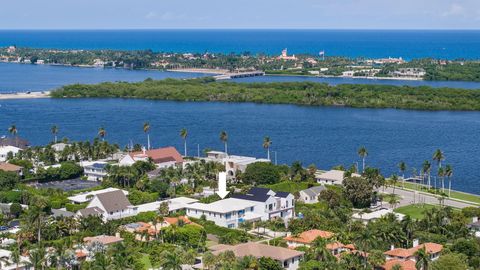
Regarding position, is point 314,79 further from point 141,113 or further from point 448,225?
point 448,225

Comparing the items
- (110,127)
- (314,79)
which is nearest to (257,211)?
(110,127)

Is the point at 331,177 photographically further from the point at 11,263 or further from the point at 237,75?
the point at 237,75

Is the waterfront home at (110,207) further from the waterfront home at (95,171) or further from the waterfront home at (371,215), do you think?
the waterfront home at (371,215)

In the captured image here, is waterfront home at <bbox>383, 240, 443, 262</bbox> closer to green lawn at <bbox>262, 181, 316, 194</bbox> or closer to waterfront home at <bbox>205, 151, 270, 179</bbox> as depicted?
green lawn at <bbox>262, 181, 316, 194</bbox>

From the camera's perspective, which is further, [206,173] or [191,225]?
[206,173]

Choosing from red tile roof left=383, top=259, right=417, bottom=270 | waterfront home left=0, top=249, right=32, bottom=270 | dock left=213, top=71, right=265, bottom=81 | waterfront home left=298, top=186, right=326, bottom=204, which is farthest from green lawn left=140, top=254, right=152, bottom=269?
dock left=213, top=71, right=265, bottom=81

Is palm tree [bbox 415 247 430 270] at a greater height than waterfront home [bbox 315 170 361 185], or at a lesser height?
greater

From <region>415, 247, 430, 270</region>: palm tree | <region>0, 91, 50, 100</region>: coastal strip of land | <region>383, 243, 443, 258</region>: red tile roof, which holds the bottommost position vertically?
<region>0, 91, 50, 100</region>: coastal strip of land

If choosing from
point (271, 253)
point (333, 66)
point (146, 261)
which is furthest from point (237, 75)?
point (271, 253)
